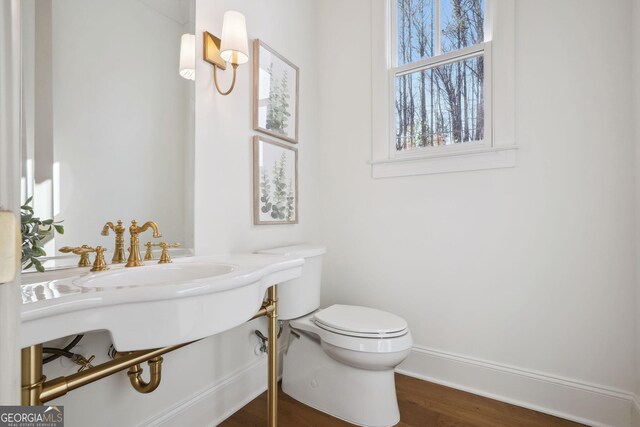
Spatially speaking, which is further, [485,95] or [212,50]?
[485,95]

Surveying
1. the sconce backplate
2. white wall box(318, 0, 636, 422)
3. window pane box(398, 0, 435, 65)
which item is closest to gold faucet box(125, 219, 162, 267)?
the sconce backplate

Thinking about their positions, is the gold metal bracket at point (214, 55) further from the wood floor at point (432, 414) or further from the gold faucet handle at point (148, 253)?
the wood floor at point (432, 414)

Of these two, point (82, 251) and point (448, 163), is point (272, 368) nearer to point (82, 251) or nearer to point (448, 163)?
point (82, 251)

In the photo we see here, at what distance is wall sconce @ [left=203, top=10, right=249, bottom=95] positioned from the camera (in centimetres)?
136

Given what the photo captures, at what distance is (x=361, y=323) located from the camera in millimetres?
1474

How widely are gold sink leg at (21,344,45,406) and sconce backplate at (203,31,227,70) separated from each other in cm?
119

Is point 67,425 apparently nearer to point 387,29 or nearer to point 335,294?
point 335,294

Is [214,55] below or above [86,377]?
above

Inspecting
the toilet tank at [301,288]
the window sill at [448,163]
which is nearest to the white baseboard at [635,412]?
the window sill at [448,163]

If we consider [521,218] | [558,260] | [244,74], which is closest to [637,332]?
[558,260]

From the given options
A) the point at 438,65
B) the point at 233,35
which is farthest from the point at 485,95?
the point at 233,35

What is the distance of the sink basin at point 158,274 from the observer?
0.91 metres

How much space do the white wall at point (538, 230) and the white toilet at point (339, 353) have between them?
1.39 ft

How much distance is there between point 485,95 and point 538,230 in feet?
2.45
